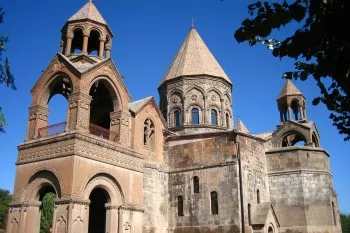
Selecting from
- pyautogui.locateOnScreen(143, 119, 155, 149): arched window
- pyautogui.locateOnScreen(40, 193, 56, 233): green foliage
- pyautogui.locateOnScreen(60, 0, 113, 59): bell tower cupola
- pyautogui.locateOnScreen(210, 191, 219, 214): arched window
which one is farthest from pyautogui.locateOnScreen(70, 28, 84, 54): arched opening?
pyautogui.locateOnScreen(40, 193, 56, 233): green foliage

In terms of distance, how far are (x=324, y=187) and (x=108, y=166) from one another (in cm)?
1145

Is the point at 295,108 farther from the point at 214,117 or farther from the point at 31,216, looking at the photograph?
the point at 31,216

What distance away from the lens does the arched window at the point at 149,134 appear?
18.5 meters

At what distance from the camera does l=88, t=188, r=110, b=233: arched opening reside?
1689 centimetres

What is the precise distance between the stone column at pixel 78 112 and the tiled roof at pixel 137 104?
3409mm

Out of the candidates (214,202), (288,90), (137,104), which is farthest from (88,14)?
(288,90)

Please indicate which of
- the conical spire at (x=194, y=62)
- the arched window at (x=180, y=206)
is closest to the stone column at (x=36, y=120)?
the arched window at (x=180, y=206)

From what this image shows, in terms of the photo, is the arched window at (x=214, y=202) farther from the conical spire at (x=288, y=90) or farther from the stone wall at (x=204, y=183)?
the conical spire at (x=288, y=90)

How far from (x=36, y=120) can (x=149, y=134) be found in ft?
19.0

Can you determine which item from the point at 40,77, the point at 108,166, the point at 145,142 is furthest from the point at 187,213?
the point at 40,77

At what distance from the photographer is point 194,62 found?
81.7ft

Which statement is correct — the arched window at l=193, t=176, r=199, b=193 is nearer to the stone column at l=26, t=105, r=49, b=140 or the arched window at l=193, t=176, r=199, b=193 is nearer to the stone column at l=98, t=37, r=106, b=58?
the stone column at l=98, t=37, r=106, b=58

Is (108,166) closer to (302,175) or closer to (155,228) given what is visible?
(155,228)

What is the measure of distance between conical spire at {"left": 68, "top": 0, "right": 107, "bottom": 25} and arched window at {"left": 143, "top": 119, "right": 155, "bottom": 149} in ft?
17.6
